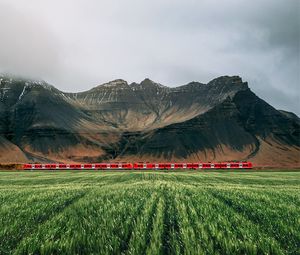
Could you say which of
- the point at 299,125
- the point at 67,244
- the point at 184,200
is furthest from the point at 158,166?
the point at 299,125

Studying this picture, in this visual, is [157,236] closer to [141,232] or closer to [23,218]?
[141,232]

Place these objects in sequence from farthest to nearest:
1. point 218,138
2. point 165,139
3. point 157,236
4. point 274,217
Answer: point 218,138, point 165,139, point 274,217, point 157,236

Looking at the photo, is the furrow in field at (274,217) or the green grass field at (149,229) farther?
the furrow in field at (274,217)

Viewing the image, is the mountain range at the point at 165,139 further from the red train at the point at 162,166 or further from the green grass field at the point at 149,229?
the green grass field at the point at 149,229

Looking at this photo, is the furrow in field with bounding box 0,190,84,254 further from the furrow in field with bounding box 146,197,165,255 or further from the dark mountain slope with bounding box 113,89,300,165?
the dark mountain slope with bounding box 113,89,300,165

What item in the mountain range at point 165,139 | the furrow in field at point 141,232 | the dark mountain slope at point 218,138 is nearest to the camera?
the furrow in field at point 141,232

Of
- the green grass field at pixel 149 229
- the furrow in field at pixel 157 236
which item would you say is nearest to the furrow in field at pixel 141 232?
the green grass field at pixel 149 229

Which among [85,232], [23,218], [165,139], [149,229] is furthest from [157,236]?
[165,139]

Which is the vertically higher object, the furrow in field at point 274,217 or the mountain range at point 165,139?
the mountain range at point 165,139

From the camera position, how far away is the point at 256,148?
178 m

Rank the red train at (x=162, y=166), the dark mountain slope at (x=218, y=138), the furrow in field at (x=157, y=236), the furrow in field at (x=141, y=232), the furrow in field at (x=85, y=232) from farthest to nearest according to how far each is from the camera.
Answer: the dark mountain slope at (x=218, y=138) → the red train at (x=162, y=166) → the furrow in field at (x=85, y=232) → the furrow in field at (x=141, y=232) → the furrow in field at (x=157, y=236)

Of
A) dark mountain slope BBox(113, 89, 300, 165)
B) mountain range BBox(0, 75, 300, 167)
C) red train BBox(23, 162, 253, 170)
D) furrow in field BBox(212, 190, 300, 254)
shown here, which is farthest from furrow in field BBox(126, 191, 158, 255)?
dark mountain slope BBox(113, 89, 300, 165)

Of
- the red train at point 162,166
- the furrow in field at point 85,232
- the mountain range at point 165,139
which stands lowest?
the furrow in field at point 85,232

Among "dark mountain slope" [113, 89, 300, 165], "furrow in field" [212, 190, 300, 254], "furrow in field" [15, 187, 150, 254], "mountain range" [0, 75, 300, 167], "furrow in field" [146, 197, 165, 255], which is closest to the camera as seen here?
"furrow in field" [146, 197, 165, 255]
